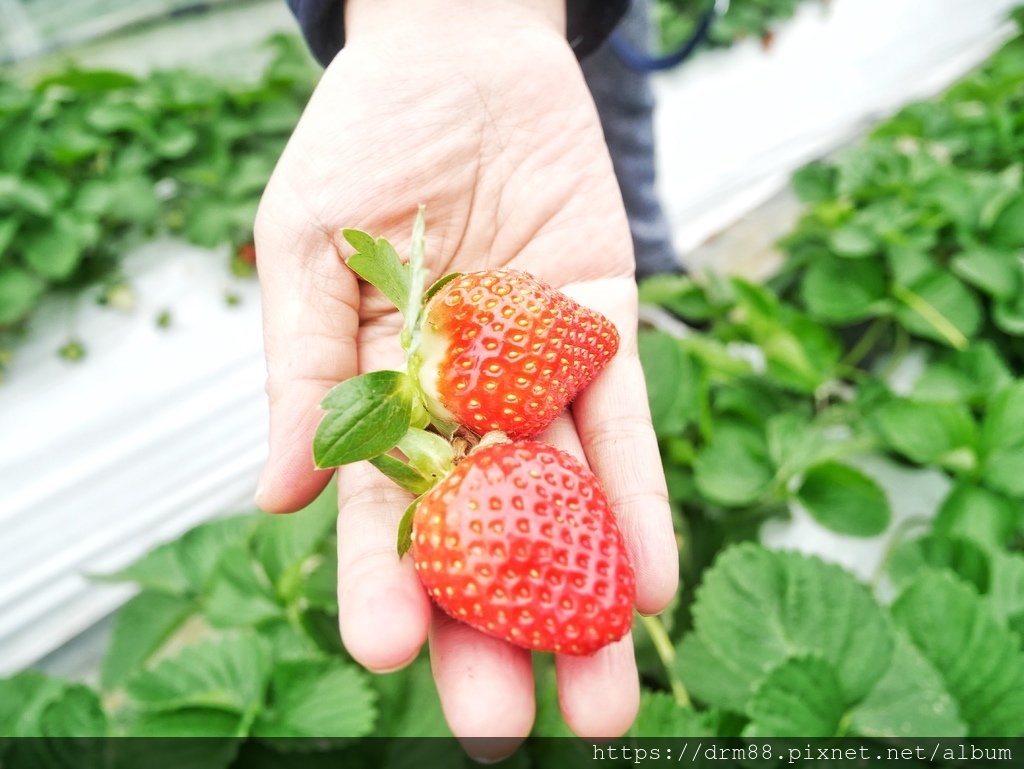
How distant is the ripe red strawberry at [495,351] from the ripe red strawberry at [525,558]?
0.24 feet

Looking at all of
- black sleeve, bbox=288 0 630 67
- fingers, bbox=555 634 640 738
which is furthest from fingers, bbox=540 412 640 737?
black sleeve, bbox=288 0 630 67

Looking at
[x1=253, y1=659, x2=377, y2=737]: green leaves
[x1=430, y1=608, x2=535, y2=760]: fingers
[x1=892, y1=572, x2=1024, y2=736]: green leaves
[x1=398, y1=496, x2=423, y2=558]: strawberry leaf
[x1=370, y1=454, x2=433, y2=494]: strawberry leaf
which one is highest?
[x1=370, y1=454, x2=433, y2=494]: strawberry leaf

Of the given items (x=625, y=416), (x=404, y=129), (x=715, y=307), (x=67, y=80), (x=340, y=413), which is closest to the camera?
(x=340, y=413)

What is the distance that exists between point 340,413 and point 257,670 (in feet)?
1.23

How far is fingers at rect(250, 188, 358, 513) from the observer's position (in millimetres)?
628

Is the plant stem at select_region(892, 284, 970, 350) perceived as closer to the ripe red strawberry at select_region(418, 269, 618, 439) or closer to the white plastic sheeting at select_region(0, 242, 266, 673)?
the ripe red strawberry at select_region(418, 269, 618, 439)

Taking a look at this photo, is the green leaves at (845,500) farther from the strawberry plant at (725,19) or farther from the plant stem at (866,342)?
the strawberry plant at (725,19)

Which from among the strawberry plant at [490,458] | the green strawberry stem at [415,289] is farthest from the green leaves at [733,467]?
the green strawberry stem at [415,289]

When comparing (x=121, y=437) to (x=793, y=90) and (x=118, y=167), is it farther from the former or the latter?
(x=793, y=90)

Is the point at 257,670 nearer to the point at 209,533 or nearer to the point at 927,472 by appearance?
the point at 209,533

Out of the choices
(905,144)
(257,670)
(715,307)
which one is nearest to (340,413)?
(257,670)

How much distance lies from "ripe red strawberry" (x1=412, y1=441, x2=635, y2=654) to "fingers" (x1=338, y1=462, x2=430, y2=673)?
0.03 metres

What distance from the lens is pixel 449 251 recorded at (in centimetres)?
84

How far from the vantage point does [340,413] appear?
0.52m
